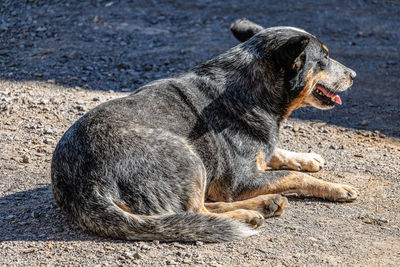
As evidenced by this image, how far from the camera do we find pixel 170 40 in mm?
10875

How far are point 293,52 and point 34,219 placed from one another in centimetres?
277

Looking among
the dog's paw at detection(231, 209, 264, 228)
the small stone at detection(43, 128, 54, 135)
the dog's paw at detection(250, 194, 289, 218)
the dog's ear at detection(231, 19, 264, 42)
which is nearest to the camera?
the dog's paw at detection(231, 209, 264, 228)

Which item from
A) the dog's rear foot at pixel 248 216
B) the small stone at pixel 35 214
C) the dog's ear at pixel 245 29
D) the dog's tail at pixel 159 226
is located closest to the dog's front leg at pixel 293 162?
the dog's ear at pixel 245 29

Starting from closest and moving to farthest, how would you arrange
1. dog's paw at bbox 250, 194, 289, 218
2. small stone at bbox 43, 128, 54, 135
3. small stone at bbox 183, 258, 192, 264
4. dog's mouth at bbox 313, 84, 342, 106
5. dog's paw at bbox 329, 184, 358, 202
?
small stone at bbox 183, 258, 192, 264 < dog's paw at bbox 250, 194, 289, 218 < dog's paw at bbox 329, 184, 358, 202 < dog's mouth at bbox 313, 84, 342, 106 < small stone at bbox 43, 128, 54, 135

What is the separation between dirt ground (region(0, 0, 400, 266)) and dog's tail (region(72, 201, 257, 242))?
0.07m

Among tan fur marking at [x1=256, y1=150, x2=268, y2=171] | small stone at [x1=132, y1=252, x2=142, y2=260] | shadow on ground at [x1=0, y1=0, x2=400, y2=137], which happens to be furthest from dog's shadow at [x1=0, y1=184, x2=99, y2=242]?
shadow on ground at [x1=0, y1=0, x2=400, y2=137]

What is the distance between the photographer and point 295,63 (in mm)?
5324

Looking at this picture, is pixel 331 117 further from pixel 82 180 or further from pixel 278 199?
pixel 82 180

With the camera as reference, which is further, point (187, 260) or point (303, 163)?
point (303, 163)

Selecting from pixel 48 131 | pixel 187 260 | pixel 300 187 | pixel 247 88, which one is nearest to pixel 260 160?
pixel 300 187

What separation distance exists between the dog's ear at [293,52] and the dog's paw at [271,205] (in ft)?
4.18

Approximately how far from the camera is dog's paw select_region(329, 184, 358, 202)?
5.34 meters

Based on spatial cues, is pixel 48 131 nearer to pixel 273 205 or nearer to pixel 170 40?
pixel 273 205

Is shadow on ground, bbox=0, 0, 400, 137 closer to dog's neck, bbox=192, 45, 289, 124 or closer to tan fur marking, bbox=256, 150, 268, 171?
dog's neck, bbox=192, 45, 289, 124
